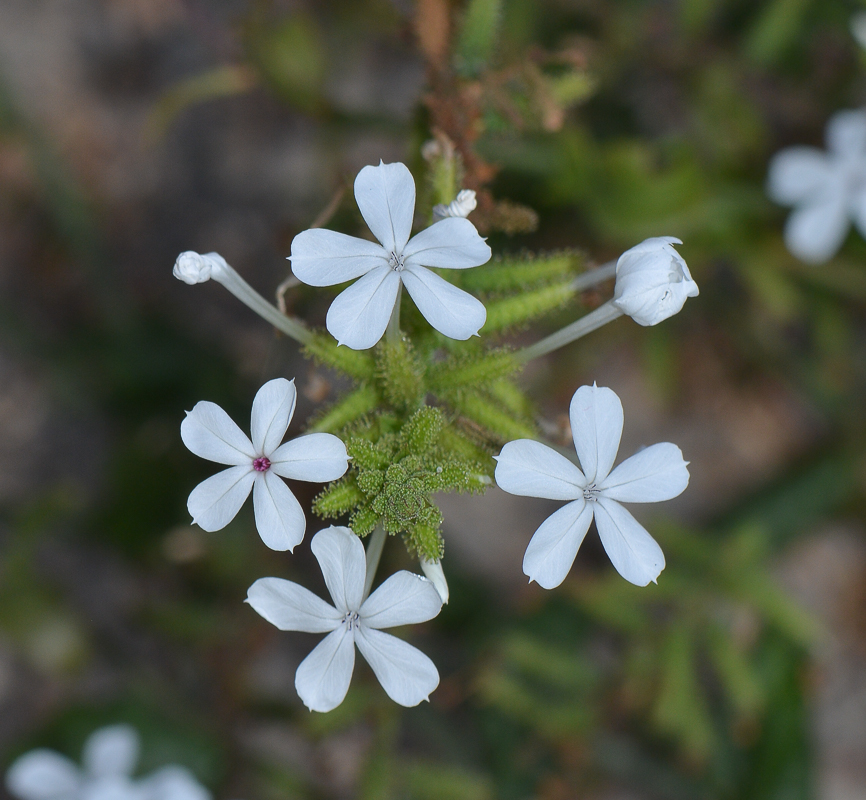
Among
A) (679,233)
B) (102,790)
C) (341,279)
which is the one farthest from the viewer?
(679,233)

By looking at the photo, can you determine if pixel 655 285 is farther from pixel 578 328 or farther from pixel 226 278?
pixel 226 278

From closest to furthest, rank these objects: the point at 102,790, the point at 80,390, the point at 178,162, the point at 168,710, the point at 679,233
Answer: the point at 102,790 → the point at 679,233 → the point at 168,710 → the point at 80,390 → the point at 178,162

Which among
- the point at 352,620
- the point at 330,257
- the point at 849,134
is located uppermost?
the point at 849,134

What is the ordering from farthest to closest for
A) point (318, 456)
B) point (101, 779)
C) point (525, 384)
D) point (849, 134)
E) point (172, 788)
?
point (525, 384)
point (849, 134)
point (101, 779)
point (172, 788)
point (318, 456)

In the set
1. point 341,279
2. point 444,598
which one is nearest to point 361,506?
point 444,598

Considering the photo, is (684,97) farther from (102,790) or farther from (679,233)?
(102,790)

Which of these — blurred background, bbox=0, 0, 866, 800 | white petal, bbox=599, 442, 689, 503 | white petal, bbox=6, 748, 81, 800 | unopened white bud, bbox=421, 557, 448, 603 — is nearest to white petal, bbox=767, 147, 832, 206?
blurred background, bbox=0, 0, 866, 800

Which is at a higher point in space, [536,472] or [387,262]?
[387,262]

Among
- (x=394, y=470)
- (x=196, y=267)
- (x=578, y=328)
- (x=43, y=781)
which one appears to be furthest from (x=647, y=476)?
(x=43, y=781)
